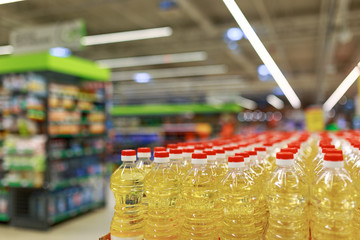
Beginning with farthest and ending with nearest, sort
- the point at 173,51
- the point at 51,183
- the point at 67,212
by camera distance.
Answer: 1. the point at 173,51
2. the point at 67,212
3. the point at 51,183

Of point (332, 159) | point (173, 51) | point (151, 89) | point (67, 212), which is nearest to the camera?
point (332, 159)

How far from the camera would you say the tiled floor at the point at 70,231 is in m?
5.29

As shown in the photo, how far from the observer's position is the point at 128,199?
1905 millimetres

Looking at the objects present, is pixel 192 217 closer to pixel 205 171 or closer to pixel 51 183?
pixel 205 171

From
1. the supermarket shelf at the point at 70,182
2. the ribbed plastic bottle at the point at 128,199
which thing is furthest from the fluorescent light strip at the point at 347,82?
the supermarket shelf at the point at 70,182

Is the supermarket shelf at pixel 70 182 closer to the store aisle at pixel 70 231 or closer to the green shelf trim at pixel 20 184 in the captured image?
the green shelf trim at pixel 20 184

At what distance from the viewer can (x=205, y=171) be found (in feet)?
5.85

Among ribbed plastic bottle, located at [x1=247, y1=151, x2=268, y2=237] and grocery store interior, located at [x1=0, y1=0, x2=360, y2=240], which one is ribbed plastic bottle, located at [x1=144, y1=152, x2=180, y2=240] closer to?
ribbed plastic bottle, located at [x1=247, y1=151, x2=268, y2=237]

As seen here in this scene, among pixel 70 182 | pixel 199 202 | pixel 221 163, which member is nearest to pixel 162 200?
pixel 199 202

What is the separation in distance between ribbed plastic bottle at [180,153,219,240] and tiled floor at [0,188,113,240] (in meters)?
3.66

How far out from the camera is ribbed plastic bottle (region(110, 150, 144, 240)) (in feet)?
5.77

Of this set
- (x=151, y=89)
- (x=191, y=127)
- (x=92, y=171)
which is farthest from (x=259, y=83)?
(x=92, y=171)

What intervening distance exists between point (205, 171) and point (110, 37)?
7007mm

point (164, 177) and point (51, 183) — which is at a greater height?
point (164, 177)
